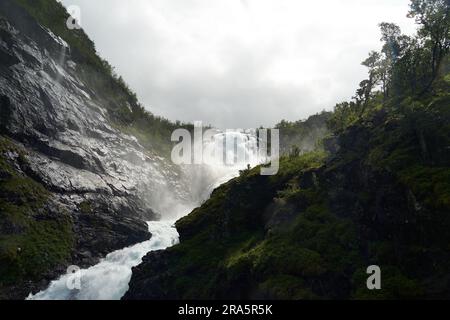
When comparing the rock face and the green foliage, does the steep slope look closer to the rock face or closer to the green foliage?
the green foliage

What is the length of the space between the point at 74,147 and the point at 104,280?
35.9m

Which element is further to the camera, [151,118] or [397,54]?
[151,118]

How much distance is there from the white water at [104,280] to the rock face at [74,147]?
409 cm

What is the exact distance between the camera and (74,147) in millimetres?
85375

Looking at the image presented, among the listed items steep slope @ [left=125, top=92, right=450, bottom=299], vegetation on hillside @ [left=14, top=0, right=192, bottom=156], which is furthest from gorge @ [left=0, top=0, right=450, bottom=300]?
vegetation on hillside @ [left=14, top=0, right=192, bottom=156]

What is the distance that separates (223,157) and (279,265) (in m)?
99.9

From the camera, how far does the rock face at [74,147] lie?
Answer: 7306cm

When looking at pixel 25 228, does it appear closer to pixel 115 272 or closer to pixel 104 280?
pixel 115 272

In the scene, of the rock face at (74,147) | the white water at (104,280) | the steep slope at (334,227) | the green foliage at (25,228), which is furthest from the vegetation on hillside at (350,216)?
the rock face at (74,147)

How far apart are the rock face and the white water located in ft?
13.4
